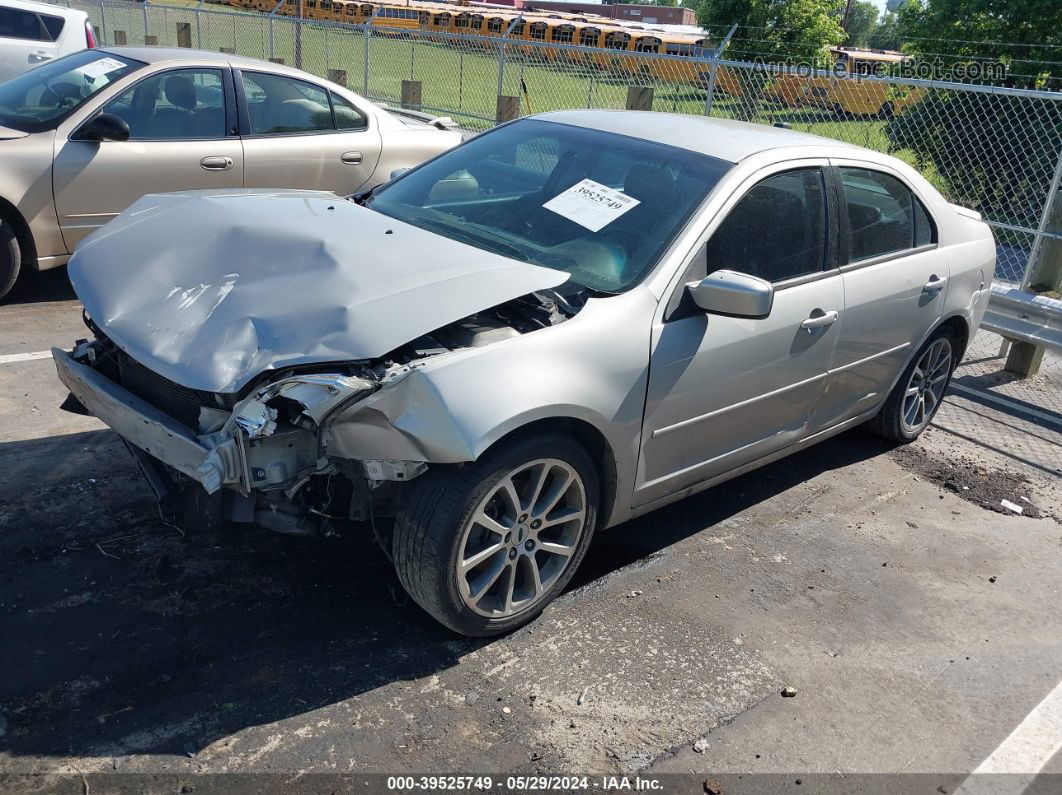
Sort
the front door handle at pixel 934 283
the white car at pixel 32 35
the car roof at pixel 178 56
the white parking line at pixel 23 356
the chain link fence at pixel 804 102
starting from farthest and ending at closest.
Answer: the white car at pixel 32 35
the chain link fence at pixel 804 102
the car roof at pixel 178 56
the white parking line at pixel 23 356
the front door handle at pixel 934 283

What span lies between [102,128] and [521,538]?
4723 mm

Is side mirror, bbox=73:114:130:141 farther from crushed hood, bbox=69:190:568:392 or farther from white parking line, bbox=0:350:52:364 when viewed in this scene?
crushed hood, bbox=69:190:568:392

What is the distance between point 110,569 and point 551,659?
174 centimetres

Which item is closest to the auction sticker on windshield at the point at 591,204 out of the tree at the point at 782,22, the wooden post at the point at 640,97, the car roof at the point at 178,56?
the car roof at the point at 178,56

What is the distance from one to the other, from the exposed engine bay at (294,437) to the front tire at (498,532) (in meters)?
0.16

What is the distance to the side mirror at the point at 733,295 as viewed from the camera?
348cm

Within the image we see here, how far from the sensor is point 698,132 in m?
4.32

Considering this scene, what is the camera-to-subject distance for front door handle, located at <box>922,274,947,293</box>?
4863mm

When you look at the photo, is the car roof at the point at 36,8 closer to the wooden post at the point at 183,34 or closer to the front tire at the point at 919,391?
the wooden post at the point at 183,34

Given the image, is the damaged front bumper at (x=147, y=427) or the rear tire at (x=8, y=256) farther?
the rear tire at (x=8, y=256)

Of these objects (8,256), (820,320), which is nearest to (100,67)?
(8,256)

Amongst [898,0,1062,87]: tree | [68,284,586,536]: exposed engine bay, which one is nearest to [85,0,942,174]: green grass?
[898,0,1062,87]: tree

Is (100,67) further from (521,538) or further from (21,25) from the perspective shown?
(21,25)

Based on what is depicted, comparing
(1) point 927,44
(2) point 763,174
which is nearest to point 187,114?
(2) point 763,174
